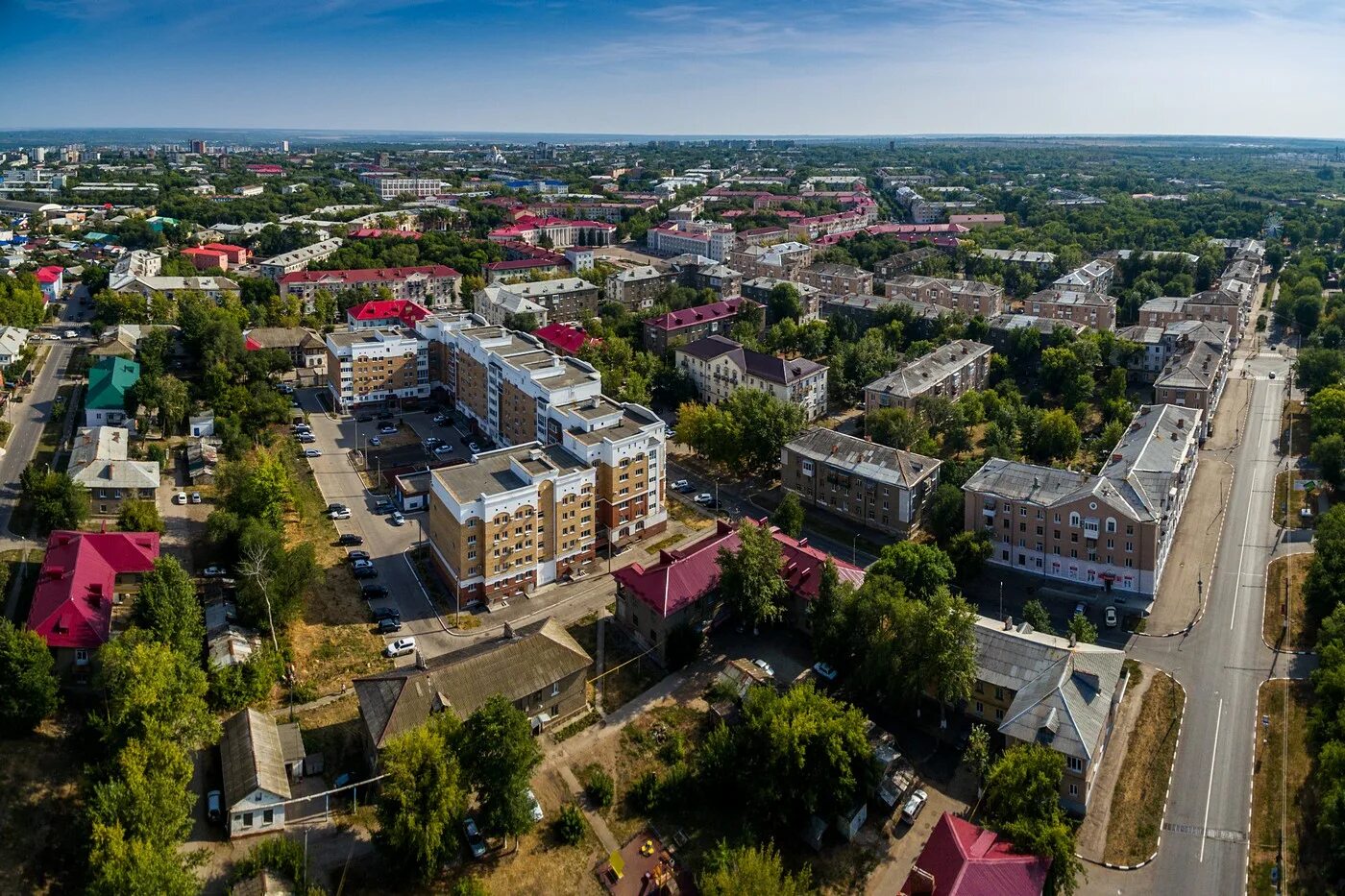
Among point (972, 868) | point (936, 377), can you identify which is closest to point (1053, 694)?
point (972, 868)

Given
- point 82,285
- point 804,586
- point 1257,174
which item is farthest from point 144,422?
point 1257,174

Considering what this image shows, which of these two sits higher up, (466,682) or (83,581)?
(83,581)

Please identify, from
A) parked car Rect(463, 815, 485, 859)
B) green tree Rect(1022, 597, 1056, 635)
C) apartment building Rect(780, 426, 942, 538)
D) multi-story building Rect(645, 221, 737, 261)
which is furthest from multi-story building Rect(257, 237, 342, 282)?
green tree Rect(1022, 597, 1056, 635)

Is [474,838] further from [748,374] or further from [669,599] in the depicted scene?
[748,374]

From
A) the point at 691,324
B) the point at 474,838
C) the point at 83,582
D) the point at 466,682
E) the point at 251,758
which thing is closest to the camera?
the point at 474,838

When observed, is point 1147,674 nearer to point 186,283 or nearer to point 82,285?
point 186,283

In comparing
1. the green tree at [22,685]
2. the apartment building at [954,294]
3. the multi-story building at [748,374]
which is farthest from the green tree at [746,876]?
the apartment building at [954,294]
